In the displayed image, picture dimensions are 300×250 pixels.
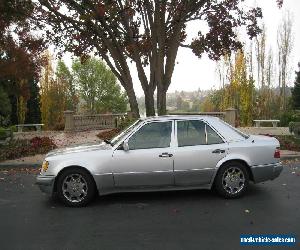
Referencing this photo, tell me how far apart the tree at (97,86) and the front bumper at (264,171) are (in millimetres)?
61272

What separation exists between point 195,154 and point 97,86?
6376 cm

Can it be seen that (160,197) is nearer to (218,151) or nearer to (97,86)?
(218,151)

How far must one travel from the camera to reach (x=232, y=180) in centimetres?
754

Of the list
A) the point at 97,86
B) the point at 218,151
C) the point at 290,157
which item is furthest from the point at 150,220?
the point at 97,86

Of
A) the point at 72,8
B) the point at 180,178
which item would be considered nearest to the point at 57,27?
the point at 72,8

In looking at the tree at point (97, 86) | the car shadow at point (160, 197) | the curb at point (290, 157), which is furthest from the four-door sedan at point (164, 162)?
the tree at point (97, 86)

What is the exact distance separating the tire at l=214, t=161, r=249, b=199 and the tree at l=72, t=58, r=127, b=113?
61.4 meters

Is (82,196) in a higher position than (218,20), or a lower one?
lower

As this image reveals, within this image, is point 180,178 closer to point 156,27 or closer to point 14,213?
point 14,213

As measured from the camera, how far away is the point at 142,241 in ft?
17.9

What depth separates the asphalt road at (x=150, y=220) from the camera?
17.9ft

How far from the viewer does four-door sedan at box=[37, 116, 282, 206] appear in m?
7.28

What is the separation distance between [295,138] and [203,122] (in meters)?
10.1

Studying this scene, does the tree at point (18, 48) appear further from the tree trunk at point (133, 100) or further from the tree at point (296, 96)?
the tree at point (296, 96)
